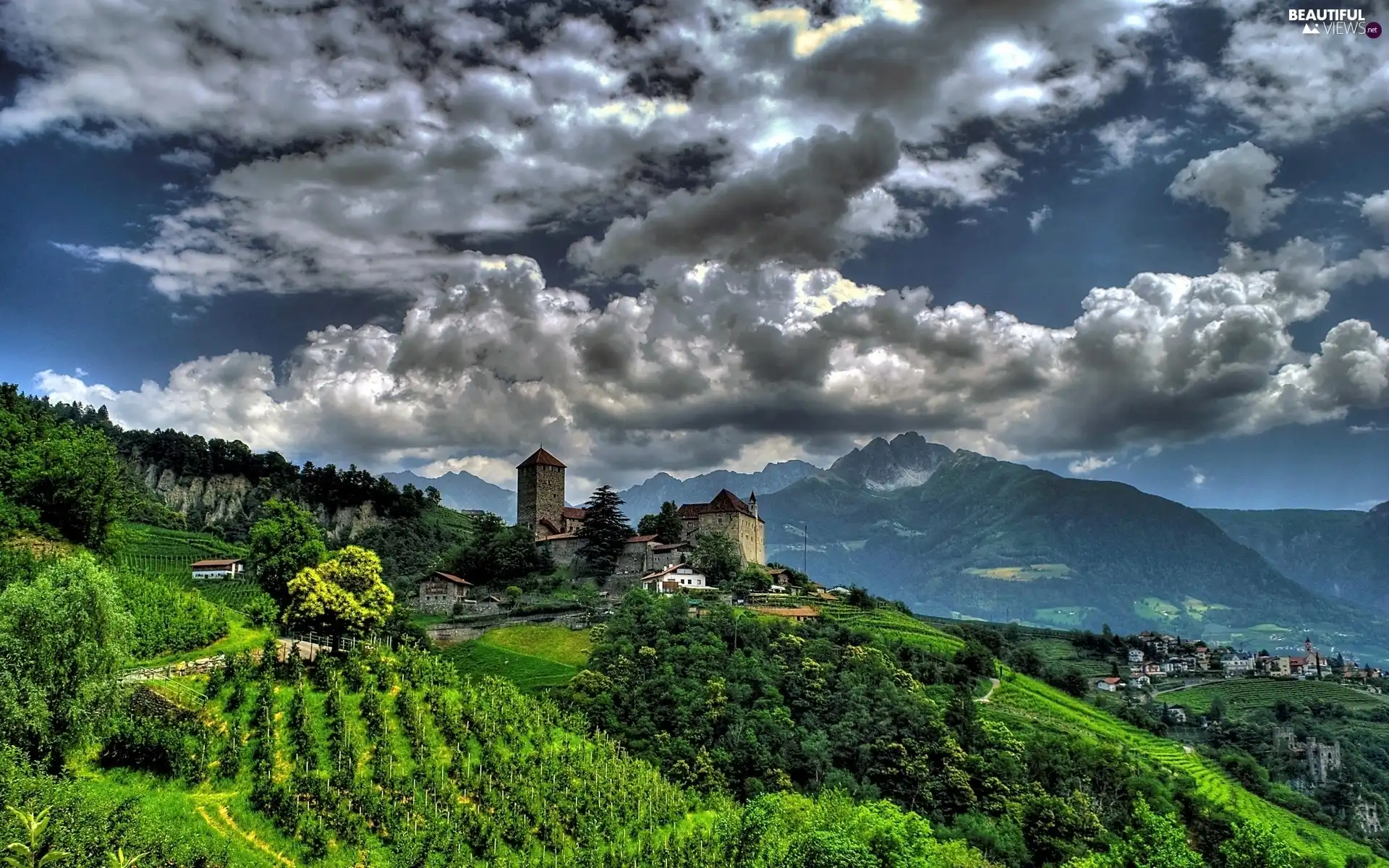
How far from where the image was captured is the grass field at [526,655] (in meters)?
56.8

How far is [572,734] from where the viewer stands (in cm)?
4391

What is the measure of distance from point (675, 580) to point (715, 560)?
630 centimetres

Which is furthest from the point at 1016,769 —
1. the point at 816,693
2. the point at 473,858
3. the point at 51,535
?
the point at 51,535

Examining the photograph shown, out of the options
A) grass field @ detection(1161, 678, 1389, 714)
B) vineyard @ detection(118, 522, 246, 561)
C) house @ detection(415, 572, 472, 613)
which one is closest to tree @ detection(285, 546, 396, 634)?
vineyard @ detection(118, 522, 246, 561)

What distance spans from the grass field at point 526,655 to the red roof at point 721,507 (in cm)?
2950

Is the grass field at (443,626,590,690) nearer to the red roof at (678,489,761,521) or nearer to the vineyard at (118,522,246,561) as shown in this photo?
the vineyard at (118,522,246,561)

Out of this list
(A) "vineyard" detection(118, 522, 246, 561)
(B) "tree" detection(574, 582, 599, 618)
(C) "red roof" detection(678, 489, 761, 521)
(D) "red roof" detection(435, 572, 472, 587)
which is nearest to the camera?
(A) "vineyard" detection(118, 522, 246, 561)

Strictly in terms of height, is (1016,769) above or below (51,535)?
below

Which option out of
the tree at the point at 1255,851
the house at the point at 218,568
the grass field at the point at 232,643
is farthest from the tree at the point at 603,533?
the tree at the point at 1255,851

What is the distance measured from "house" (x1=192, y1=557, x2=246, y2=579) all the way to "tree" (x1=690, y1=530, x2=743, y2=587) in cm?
3748

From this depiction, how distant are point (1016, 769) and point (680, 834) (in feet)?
85.3

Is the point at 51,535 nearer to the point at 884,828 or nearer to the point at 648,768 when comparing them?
the point at 648,768

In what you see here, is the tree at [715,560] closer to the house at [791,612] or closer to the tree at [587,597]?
the house at [791,612]

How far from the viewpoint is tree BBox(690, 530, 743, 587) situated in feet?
275
